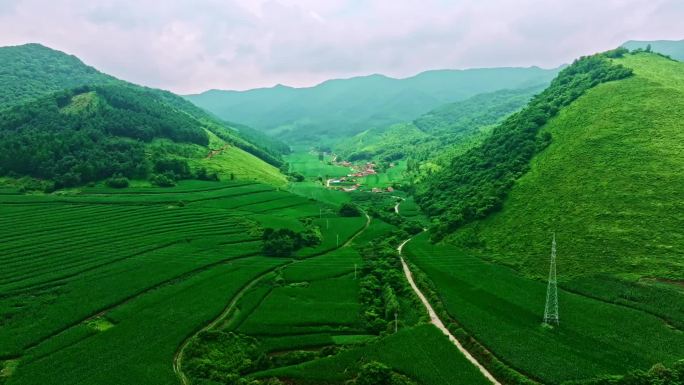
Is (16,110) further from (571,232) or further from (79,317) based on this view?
(571,232)

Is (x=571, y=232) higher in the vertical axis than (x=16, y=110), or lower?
lower

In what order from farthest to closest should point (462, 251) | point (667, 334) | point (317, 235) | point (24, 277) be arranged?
1. point (317, 235)
2. point (462, 251)
3. point (24, 277)
4. point (667, 334)

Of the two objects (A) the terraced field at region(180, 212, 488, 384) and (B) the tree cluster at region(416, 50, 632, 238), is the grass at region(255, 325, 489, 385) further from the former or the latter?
(B) the tree cluster at region(416, 50, 632, 238)

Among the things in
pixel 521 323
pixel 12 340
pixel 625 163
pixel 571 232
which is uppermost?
pixel 625 163

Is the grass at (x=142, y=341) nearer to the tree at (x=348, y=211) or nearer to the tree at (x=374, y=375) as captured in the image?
the tree at (x=374, y=375)

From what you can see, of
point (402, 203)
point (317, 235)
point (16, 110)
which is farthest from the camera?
point (16, 110)

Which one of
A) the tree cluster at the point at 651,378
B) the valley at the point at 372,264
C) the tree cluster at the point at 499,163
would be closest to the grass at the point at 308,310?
the valley at the point at 372,264

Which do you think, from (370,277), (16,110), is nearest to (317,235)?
(370,277)
